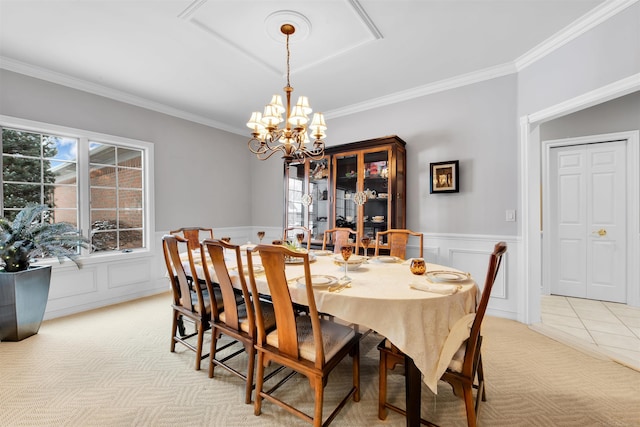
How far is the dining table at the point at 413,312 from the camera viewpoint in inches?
53.2

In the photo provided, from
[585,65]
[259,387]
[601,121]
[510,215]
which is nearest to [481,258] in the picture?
[510,215]

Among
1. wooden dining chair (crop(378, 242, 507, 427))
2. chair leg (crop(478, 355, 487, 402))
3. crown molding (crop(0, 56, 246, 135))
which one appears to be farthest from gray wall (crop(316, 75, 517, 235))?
crown molding (crop(0, 56, 246, 135))

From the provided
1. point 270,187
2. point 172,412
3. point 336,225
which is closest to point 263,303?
point 172,412

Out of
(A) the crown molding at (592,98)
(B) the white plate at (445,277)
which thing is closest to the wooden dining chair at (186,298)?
(B) the white plate at (445,277)

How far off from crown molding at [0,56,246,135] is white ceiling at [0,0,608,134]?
0.01 meters

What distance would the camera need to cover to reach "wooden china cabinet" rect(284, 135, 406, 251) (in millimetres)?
3424

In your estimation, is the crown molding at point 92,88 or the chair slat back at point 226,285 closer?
the chair slat back at point 226,285

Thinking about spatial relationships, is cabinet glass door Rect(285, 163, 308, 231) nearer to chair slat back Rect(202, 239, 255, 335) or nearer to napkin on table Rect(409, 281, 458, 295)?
chair slat back Rect(202, 239, 255, 335)

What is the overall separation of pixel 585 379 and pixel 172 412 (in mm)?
2723

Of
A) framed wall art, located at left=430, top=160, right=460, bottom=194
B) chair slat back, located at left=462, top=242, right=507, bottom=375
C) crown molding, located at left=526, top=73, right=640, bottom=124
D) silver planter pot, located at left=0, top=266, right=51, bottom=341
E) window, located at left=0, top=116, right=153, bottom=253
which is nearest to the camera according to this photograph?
chair slat back, located at left=462, top=242, right=507, bottom=375

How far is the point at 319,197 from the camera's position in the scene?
397 cm

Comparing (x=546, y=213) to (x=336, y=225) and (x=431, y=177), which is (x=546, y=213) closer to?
(x=431, y=177)

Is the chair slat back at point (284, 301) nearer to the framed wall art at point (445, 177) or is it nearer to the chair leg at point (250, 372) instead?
the chair leg at point (250, 372)

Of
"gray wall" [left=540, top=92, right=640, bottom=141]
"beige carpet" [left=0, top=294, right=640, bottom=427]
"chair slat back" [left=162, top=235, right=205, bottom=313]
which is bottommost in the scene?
"beige carpet" [left=0, top=294, right=640, bottom=427]
